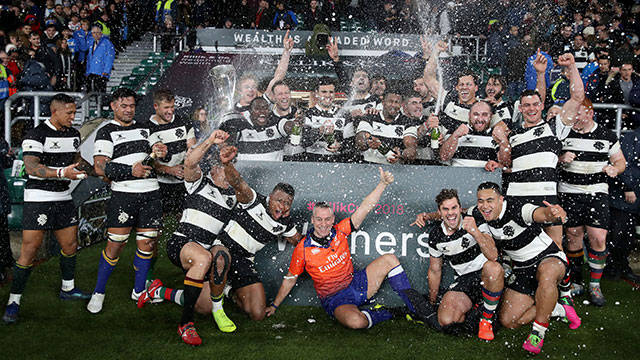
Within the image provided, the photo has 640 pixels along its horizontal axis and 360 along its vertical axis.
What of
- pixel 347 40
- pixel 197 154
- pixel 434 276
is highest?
pixel 347 40

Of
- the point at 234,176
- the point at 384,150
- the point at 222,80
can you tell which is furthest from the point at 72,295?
the point at 222,80

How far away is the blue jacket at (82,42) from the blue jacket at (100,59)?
0.44 m

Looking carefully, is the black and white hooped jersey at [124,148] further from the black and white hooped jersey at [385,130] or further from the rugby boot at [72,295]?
the black and white hooped jersey at [385,130]

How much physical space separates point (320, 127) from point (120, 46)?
918 cm

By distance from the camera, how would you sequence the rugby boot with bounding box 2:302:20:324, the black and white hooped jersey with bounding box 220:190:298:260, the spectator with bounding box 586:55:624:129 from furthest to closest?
the spectator with bounding box 586:55:624:129 → the black and white hooped jersey with bounding box 220:190:298:260 → the rugby boot with bounding box 2:302:20:324

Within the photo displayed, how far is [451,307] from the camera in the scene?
4441 mm

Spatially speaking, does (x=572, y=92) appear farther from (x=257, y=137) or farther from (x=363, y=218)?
(x=257, y=137)

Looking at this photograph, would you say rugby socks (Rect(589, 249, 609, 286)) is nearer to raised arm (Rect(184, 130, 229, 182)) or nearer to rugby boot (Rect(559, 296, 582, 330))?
rugby boot (Rect(559, 296, 582, 330))

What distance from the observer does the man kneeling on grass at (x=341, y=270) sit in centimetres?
454

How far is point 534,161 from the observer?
4.87m

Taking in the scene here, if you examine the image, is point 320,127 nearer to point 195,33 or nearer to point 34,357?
point 34,357

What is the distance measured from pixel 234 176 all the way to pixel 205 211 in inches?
18.1

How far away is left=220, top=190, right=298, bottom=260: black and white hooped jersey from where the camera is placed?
15.3ft

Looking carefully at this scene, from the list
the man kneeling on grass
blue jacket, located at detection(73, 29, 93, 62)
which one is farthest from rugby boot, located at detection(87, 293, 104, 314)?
blue jacket, located at detection(73, 29, 93, 62)
